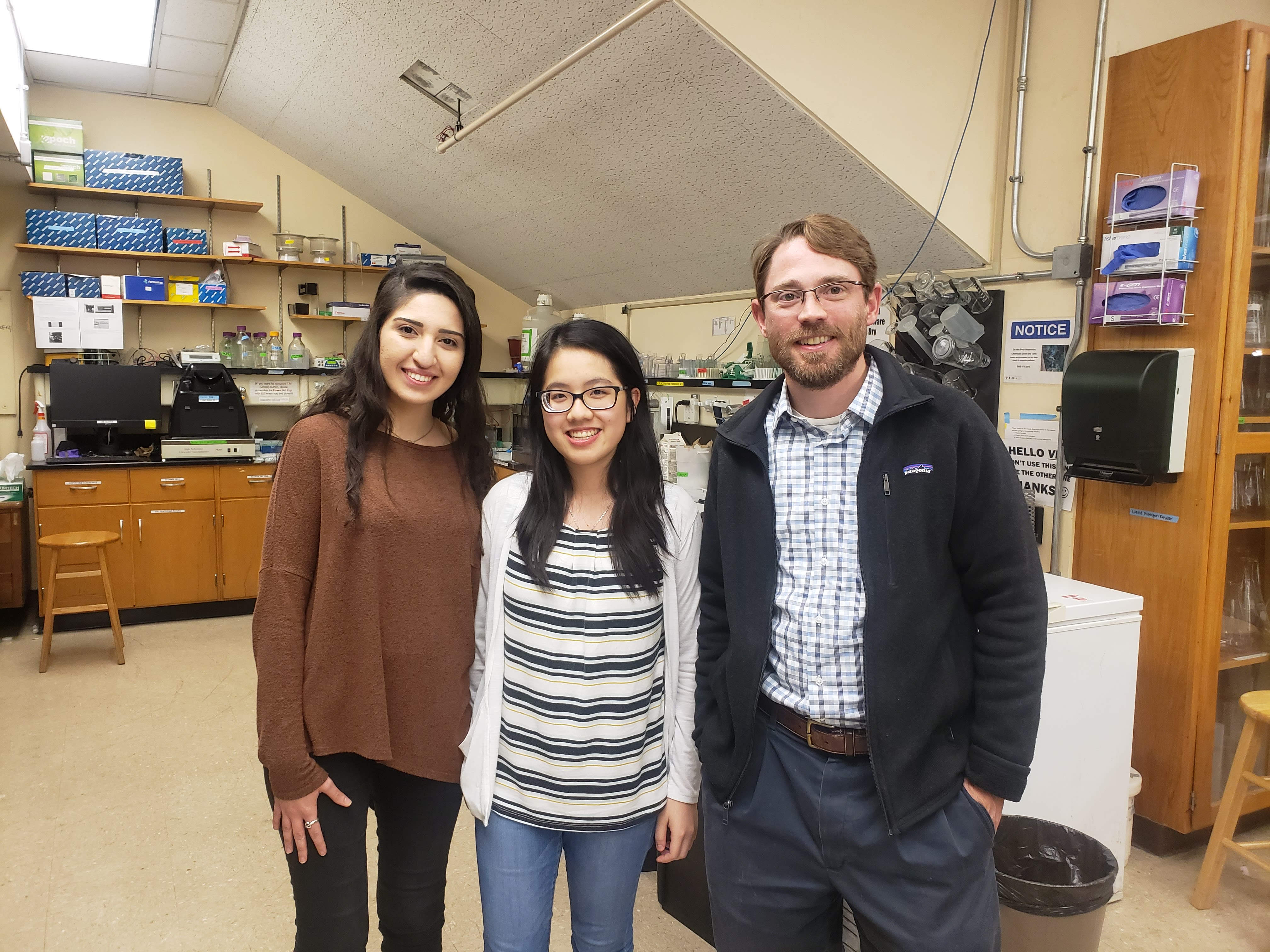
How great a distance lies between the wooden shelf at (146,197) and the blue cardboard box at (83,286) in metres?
0.50

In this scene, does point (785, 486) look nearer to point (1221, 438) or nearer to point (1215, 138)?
point (1221, 438)

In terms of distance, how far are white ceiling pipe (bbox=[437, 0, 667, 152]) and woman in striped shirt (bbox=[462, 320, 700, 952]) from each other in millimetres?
1588

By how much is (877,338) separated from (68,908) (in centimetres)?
323

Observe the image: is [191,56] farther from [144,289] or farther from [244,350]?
[244,350]

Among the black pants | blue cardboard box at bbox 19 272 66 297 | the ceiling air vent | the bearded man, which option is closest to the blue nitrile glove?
the bearded man

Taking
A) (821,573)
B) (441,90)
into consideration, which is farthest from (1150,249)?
(441,90)

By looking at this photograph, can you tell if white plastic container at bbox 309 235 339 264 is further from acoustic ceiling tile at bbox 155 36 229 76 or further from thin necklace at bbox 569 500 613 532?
thin necklace at bbox 569 500 613 532

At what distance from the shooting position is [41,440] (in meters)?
4.58

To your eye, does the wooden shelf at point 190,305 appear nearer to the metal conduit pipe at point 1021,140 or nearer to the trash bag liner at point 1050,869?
the metal conduit pipe at point 1021,140

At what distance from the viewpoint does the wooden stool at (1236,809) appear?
7.20 feet

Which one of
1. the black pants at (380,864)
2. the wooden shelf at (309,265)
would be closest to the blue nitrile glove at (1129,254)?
the black pants at (380,864)

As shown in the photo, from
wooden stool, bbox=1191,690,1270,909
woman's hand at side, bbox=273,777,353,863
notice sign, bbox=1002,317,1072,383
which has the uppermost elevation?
notice sign, bbox=1002,317,1072,383

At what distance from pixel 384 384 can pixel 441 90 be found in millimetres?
2776

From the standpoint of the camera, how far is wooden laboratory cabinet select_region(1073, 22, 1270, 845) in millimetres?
2264
